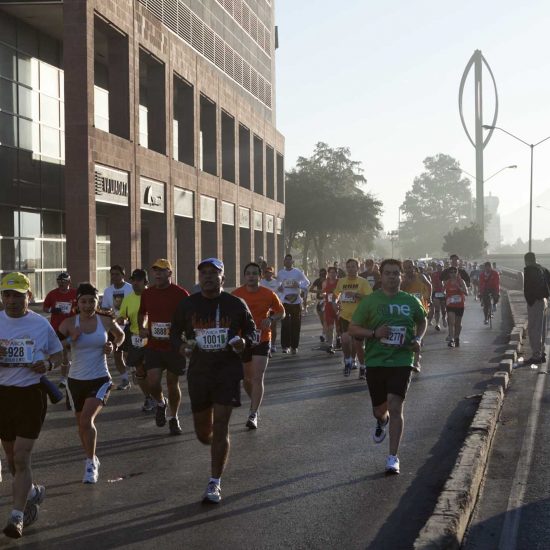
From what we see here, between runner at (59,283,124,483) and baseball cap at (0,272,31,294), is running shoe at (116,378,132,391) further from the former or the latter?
baseball cap at (0,272,31,294)

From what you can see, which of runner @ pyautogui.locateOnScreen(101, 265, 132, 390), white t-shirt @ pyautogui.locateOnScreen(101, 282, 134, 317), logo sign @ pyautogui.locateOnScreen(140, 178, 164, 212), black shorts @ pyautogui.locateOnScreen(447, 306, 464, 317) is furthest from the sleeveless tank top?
logo sign @ pyautogui.locateOnScreen(140, 178, 164, 212)

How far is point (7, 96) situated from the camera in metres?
24.6

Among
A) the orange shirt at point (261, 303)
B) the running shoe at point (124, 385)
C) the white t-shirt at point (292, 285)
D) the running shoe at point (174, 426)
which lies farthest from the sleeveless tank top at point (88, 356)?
the white t-shirt at point (292, 285)

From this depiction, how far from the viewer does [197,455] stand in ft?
28.6

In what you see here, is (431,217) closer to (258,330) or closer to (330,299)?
(330,299)

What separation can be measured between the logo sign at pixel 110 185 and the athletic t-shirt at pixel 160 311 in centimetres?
1612

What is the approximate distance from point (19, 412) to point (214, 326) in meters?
1.55

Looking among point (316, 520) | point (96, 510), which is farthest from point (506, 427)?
point (96, 510)

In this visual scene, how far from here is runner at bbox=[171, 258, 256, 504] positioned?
277 inches

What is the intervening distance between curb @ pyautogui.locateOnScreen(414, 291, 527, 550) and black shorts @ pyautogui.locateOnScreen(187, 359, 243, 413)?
1661 mm

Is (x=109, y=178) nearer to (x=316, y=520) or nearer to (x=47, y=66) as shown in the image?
(x=47, y=66)

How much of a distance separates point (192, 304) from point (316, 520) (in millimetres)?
1884

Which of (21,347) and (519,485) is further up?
(21,347)

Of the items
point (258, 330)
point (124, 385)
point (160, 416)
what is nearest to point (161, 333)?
point (160, 416)
